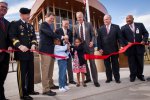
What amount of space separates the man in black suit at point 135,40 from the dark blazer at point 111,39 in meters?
0.27

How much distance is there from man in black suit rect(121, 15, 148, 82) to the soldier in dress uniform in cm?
276

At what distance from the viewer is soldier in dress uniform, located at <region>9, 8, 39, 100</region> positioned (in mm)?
5484

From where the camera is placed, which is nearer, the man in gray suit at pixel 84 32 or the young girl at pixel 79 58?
the young girl at pixel 79 58

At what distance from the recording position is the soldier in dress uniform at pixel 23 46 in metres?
5.48

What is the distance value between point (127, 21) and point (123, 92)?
7.77ft

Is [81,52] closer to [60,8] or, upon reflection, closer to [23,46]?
[23,46]

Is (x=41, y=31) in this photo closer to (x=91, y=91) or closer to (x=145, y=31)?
(x=91, y=91)

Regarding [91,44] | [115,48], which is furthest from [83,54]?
[115,48]

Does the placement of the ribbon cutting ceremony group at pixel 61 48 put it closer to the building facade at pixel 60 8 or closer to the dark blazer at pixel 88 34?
the dark blazer at pixel 88 34

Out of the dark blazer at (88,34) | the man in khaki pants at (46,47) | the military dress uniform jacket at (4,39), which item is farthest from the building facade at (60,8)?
the military dress uniform jacket at (4,39)

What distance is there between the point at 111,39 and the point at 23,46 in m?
2.67

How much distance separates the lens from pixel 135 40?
728cm

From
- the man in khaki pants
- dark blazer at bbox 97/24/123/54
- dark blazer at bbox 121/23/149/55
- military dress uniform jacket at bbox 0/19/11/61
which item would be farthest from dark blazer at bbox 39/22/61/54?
dark blazer at bbox 121/23/149/55

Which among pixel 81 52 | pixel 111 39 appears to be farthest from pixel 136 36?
pixel 81 52
